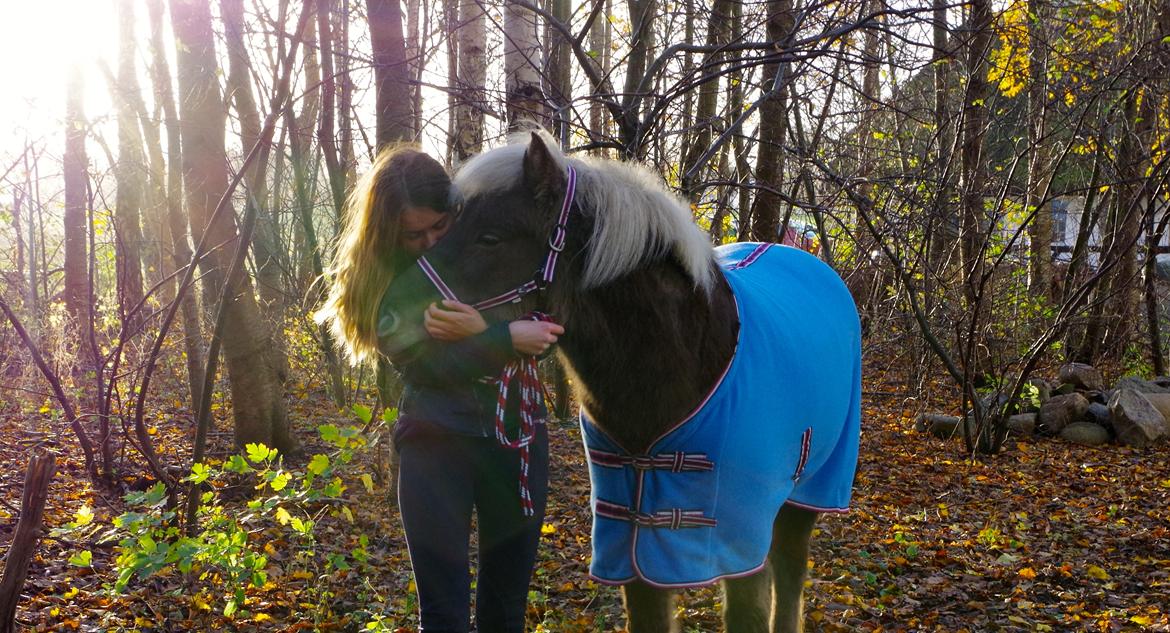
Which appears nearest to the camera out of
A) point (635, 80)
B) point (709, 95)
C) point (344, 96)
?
point (635, 80)

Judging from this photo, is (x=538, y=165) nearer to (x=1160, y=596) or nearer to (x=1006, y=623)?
(x=1006, y=623)

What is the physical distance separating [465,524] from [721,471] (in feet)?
2.41

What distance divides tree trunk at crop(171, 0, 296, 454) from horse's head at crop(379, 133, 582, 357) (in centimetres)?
315

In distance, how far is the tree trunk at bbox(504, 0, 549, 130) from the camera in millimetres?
4355

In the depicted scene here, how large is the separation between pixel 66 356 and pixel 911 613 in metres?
6.02

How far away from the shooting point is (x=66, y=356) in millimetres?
6070

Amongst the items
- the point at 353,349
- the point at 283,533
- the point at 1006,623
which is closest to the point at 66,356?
the point at 283,533

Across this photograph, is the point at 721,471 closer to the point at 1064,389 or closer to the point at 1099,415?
the point at 1099,415

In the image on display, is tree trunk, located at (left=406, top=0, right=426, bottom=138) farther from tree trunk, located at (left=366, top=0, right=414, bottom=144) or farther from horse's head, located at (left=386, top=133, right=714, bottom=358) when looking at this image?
horse's head, located at (left=386, top=133, right=714, bottom=358)

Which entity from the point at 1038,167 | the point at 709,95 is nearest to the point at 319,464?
the point at 709,95

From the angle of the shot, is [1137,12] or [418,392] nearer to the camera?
[418,392]

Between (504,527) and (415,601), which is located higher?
(504,527)

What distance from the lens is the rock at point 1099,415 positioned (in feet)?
23.6

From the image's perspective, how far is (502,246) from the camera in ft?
6.25
